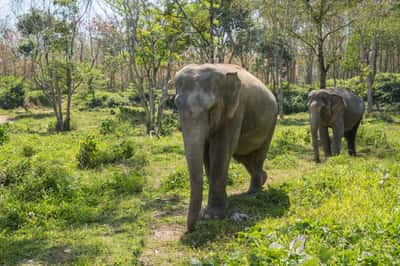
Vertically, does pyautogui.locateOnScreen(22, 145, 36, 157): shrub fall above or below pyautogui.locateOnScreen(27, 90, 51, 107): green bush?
below

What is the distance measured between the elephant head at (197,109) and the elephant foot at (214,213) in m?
0.65

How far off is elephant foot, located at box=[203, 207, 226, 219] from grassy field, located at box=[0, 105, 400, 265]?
19 cm

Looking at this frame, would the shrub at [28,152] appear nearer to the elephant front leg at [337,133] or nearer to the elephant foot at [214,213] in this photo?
the elephant foot at [214,213]

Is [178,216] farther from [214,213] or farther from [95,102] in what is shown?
[95,102]

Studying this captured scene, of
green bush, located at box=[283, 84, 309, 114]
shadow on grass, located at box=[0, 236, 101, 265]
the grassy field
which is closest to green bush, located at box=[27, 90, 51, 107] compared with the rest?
green bush, located at box=[283, 84, 309, 114]

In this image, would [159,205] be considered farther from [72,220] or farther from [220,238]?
[220,238]

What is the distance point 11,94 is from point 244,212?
29513mm

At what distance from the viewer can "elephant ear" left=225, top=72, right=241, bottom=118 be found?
580cm

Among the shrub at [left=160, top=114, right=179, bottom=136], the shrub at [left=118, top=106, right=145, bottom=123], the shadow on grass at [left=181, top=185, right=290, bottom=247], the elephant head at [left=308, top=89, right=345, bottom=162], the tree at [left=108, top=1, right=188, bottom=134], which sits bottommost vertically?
the shadow on grass at [left=181, top=185, right=290, bottom=247]

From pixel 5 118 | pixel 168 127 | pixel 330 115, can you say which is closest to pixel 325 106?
pixel 330 115

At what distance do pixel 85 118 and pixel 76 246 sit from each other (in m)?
22.2

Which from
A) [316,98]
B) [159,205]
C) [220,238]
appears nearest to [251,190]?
[159,205]

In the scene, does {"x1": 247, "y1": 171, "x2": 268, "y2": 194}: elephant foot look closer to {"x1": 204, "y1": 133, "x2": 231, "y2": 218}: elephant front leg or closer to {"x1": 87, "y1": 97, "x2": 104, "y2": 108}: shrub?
{"x1": 204, "y1": 133, "x2": 231, "y2": 218}: elephant front leg

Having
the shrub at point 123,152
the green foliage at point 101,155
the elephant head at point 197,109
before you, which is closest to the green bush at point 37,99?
the green foliage at point 101,155
